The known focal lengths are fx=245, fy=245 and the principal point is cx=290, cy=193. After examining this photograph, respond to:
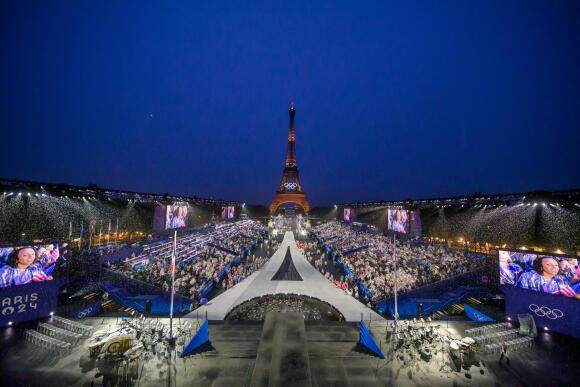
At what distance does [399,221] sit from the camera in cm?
3631

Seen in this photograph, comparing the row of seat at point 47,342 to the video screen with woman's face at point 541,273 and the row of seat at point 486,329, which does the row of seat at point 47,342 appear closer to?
the row of seat at point 486,329

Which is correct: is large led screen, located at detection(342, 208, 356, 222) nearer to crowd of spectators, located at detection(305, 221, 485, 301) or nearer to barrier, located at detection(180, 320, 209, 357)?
crowd of spectators, located at detection(305, 221, 485, 301)

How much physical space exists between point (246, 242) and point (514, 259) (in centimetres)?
3023

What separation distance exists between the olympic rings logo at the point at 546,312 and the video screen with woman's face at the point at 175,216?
3760 centimetres

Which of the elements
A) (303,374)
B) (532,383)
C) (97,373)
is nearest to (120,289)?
(97,373)

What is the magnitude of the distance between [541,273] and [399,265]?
1062 centimetres

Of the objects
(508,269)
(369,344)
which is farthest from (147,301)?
(508,269)

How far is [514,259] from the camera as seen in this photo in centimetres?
1366

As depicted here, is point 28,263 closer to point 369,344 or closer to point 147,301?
point 147,301

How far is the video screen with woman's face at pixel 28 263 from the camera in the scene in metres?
12.2

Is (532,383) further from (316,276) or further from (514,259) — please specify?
(316,276)

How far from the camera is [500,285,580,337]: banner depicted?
12.0 metres

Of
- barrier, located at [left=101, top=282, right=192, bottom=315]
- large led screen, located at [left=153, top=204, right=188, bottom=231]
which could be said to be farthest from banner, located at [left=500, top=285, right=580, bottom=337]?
large led screen, located at [left=153, top=204, right=188, bottom=231]

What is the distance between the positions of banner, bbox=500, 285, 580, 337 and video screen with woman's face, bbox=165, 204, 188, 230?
1440 inches
